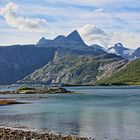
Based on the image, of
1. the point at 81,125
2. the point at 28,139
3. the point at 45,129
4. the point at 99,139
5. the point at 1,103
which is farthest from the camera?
the point at 1,103

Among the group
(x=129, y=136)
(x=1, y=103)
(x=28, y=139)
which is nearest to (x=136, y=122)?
(x=129, y=136)

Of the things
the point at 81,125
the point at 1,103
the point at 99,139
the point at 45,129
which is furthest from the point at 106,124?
the point at 1,103

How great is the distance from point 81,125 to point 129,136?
1883 centimetres

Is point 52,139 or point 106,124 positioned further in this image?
point 106,124

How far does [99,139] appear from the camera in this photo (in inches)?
2603

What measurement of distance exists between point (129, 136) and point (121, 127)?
12.3m

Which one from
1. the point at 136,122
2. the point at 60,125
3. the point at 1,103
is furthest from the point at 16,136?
the point at 1,103

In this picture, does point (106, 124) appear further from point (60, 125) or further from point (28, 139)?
point (28, 139)

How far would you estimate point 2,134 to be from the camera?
6700 centimetres

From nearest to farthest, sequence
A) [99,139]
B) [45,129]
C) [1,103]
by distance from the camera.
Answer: [99,139]
[45,129]
[1,103]

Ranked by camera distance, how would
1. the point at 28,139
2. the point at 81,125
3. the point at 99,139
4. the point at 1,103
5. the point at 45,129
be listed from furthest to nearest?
1. the point at 1,103
2. the point at 81,125
3. the point at 45,129
4. the point at 99,139
5. the point at 28,139

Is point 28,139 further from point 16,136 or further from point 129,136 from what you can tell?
point 129,136

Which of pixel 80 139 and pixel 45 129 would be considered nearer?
pixel 80 139

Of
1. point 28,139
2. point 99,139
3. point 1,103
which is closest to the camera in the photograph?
point 28,139
